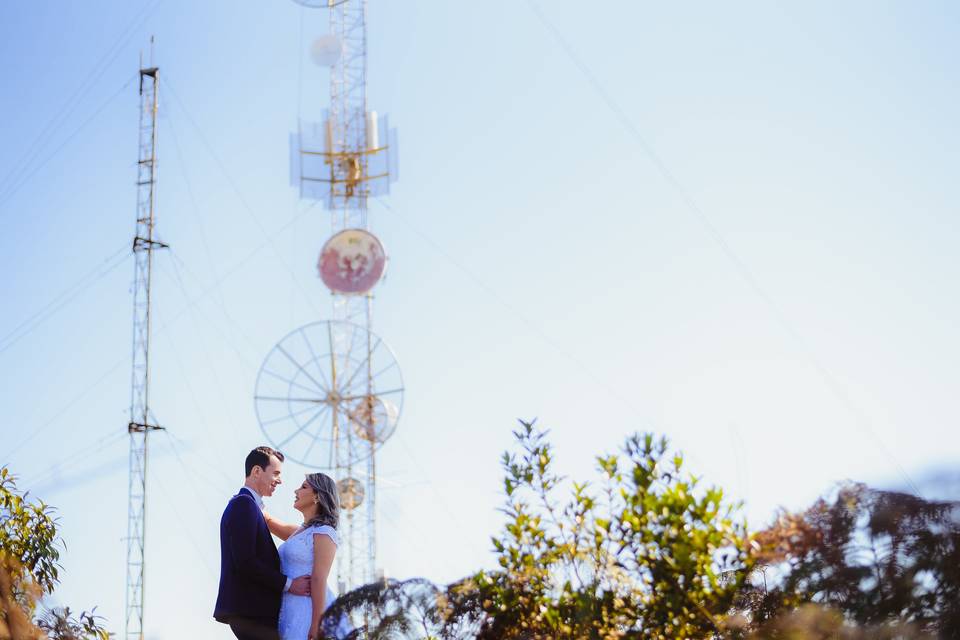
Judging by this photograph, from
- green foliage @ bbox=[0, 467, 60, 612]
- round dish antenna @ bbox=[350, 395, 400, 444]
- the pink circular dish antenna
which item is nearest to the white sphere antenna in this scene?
the pink circular dish antenna

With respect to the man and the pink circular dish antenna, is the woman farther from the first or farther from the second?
the pink circular dish antenna

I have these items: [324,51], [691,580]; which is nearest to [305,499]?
[691,580]

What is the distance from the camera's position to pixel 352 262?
3064 cm

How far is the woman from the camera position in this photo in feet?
19.5

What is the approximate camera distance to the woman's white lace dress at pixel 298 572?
19.6ft

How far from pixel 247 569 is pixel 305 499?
483 millimetres

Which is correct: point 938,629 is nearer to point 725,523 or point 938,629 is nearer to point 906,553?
point 906,553

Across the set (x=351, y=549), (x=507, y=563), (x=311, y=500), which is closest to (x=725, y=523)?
(x=507, y=563)

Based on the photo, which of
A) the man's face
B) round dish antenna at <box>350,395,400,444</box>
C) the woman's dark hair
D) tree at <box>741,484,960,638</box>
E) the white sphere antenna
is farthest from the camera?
the white sphere antenna

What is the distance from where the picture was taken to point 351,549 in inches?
1261

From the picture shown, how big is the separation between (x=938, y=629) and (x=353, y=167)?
30.7 meters

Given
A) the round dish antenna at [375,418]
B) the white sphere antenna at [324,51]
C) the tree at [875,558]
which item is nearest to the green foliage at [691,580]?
the tree at [875,558]

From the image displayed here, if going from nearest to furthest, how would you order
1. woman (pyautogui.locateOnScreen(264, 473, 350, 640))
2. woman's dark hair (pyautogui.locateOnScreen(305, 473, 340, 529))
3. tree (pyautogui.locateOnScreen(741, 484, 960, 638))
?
1. tree (pyautogui.locateOnScreen(741, 484, 960, 638))
2. woman (pyautogui.locateOnScreen(264, 473, 350, 640))
3. woman's dark hair (pyautogui.locateOnScreen(305, 473, 340, 529))

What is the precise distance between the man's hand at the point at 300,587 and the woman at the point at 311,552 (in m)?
0.03
